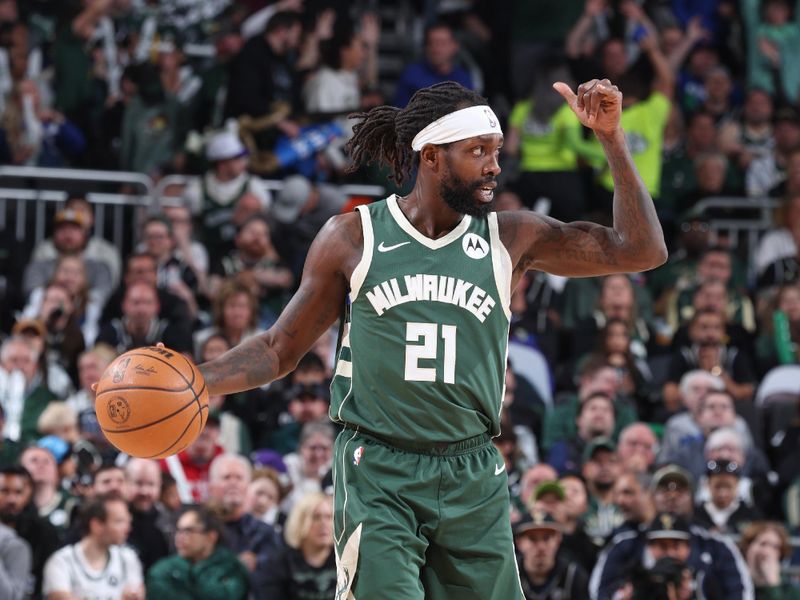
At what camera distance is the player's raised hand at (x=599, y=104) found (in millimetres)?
5688

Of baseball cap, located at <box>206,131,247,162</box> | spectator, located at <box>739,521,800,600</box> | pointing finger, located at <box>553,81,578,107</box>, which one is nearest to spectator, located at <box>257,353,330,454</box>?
baseball cap, located at <box>206,131,247,162</box>

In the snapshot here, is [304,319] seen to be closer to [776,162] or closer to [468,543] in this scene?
[468,543]

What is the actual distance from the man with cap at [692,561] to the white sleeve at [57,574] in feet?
11.4

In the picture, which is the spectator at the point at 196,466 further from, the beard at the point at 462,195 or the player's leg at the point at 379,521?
the beard at the point at 462,195

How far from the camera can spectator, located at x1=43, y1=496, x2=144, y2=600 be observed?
10227mm

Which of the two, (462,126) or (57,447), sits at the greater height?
(462,126)

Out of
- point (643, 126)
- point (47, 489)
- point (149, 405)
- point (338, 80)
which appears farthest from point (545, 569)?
point (338, 80)

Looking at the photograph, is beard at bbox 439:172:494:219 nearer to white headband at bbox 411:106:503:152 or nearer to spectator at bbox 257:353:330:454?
white headband at bbox 411:106:503:152

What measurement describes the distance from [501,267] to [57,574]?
5.24 m

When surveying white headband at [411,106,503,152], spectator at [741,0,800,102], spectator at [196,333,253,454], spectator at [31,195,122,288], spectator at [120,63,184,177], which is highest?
spectator at [741,0,800,102]

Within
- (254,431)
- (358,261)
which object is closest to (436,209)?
(358,261)

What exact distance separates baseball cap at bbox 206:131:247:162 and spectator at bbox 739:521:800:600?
5.84 metres

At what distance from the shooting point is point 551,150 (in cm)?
1538

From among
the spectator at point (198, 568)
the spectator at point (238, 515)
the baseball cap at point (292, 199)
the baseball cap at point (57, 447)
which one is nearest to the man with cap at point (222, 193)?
the baseball cap at point (292, 199)
